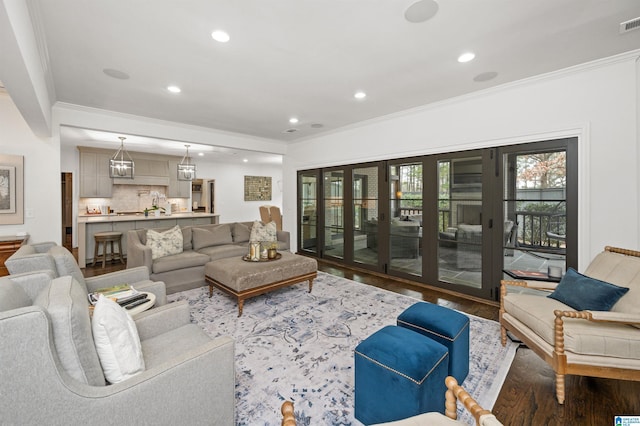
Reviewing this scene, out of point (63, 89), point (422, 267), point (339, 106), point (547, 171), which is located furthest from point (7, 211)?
point (547, 171)

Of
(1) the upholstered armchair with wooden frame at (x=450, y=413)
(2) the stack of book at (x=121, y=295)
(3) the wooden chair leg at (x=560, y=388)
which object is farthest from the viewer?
(2) the stack of book at (x=121, y=295)

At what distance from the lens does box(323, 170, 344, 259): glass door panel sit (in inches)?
229

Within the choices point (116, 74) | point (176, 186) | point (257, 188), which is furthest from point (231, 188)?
point (116, 74)

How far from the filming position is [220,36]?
2.40 m

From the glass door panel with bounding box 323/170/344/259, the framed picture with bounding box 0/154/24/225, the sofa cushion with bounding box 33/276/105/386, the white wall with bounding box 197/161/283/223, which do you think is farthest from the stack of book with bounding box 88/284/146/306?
the white wall with bounding box 197/161/283/223

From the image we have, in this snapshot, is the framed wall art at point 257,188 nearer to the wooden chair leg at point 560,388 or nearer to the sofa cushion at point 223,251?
the sofa cushion at point 223,251

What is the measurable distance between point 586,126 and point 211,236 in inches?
213

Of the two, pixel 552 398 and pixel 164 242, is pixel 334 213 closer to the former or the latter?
pixel 164 242

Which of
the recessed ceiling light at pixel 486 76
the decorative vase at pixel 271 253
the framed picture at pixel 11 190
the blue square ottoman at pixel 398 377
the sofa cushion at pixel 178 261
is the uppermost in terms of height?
the recessed ceiling light at pixel 486 76

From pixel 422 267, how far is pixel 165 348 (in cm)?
375

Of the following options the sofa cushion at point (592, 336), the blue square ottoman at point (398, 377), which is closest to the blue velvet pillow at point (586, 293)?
the sofa cushion at point (592, 336)

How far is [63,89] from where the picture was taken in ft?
11.4

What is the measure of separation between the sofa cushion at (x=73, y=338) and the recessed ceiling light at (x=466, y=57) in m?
3.50

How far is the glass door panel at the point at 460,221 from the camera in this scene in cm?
384
